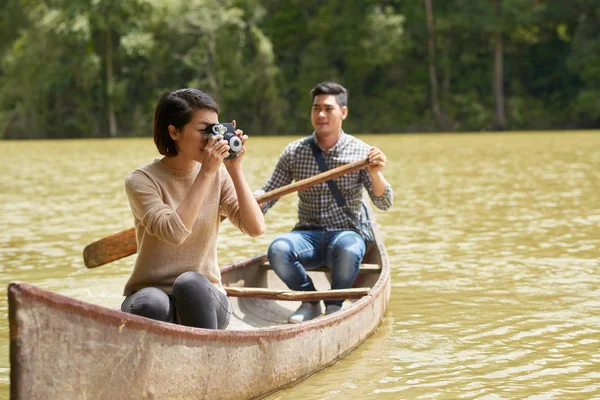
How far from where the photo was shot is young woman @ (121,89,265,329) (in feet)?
11.5

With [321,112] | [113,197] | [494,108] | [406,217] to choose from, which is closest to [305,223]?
[321,112]

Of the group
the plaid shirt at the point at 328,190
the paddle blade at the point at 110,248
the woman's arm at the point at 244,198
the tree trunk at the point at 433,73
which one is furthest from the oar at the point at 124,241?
the tree trunk at the point at 433,73

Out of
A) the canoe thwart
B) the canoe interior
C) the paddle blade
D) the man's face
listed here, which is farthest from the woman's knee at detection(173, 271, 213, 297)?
the man's face

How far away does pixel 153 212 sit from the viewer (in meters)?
3.50

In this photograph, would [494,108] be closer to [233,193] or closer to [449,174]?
[449,174]

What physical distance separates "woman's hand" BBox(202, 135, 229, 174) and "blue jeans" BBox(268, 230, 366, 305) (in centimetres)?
185

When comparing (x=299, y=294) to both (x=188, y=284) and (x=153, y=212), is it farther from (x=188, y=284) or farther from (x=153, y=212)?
(x=153, y=212)

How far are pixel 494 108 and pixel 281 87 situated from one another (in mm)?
9634

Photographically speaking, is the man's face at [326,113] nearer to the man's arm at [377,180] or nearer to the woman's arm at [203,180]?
the man's arm at [377,180]

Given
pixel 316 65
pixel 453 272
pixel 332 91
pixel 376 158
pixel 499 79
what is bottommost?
pixel 453 272

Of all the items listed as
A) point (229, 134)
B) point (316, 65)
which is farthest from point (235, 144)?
point (316, 65)

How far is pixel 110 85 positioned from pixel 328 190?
36.1 meters

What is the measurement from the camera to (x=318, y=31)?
1699 inches

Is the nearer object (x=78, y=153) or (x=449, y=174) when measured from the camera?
(x=449, y=174)
